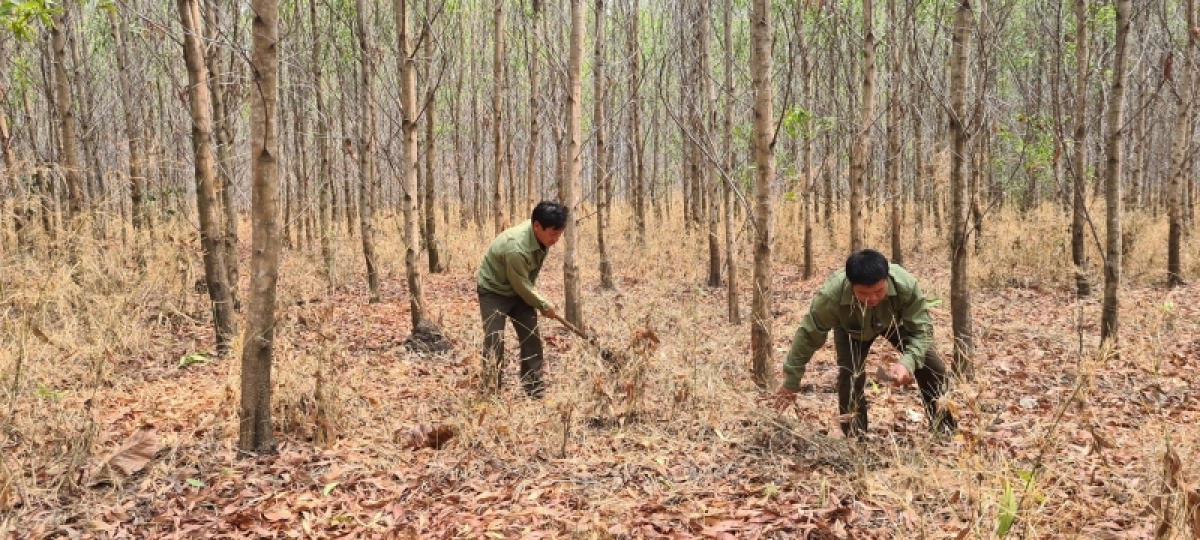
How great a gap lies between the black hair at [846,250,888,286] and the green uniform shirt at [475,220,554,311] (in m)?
2.05

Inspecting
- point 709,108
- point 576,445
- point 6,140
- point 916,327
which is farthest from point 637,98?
point 576,445

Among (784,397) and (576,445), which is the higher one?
(784,397)

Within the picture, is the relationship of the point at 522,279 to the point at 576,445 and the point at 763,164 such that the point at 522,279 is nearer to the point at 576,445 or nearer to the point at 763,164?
the point at 576,445

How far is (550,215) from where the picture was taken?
457cm

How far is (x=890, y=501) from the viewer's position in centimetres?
308

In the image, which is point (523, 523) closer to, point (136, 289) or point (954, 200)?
point (954, 200)

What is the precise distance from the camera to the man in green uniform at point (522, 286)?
464 centimetres

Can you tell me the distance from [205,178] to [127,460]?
2706mm

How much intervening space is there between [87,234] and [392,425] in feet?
15.4

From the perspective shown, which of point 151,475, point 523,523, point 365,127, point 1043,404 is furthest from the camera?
point 365,127

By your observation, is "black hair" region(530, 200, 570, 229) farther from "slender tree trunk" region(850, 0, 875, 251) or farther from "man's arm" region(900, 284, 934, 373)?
"slender tree trunk" region(850, 0, 875, 251)

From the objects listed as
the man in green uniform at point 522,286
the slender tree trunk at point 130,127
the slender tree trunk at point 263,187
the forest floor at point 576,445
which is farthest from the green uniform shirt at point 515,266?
the slender tree trunk at point 130,127

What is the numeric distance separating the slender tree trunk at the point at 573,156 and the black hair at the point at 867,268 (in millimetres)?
2958

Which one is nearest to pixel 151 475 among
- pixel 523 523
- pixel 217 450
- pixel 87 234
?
pixel 217 450
